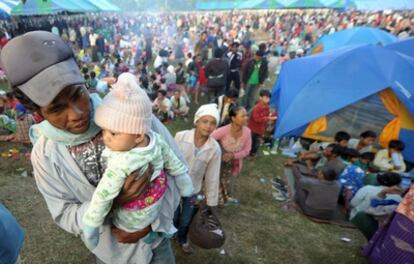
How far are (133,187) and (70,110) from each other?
49 centimetres

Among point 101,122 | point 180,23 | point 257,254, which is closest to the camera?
point 101,122

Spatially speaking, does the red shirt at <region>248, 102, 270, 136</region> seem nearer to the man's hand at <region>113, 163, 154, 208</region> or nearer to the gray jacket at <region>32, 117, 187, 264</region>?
the gray jacket at <region>32, 117, 187, 264</region>

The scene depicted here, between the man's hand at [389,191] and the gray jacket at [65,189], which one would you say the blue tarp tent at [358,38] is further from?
the gray jacket at [65,189]

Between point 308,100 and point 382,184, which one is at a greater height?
point 308,100

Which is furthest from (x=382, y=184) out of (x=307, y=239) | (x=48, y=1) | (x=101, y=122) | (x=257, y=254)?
(x=48, y=1)

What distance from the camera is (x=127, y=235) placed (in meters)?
1.55

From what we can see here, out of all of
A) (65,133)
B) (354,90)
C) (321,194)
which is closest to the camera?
(65,133)

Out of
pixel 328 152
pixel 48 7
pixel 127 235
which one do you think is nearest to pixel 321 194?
pixel 328 152

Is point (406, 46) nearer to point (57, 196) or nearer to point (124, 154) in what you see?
point (124, 154)

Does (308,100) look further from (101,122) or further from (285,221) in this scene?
(101,122)

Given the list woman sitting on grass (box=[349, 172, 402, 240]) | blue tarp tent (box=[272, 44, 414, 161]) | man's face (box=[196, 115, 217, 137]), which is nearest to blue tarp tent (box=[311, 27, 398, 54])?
blue tarp tent (box=[272, 44, 414, 161])

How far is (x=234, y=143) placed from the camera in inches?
159

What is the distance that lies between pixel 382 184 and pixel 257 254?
8.48ft

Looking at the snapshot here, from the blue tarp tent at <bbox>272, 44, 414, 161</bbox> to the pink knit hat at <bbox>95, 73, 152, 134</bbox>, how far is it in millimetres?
5626
